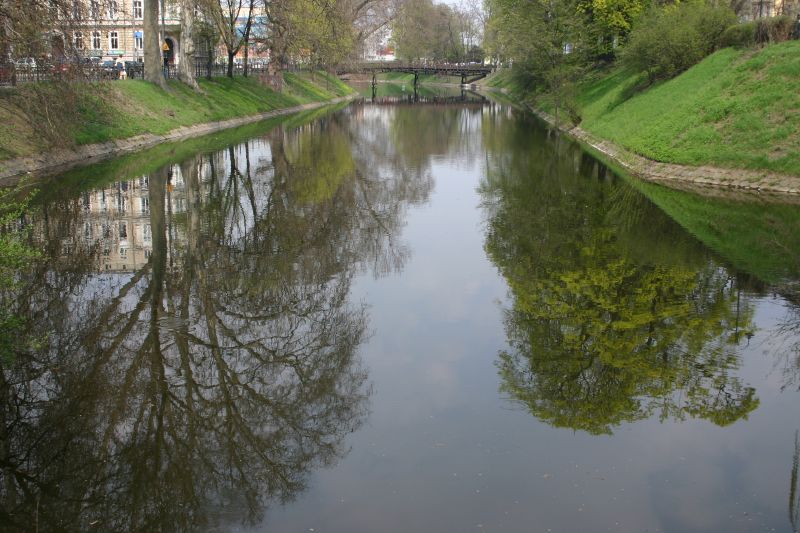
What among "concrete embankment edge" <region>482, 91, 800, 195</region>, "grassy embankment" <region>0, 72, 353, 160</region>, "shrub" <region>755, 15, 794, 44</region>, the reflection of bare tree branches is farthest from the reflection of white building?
"shrub" <region>755, 15, 794, 44</region>

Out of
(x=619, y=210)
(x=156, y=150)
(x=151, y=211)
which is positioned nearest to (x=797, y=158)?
(x=619, y=210)

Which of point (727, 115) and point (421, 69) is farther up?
point (421, 69)

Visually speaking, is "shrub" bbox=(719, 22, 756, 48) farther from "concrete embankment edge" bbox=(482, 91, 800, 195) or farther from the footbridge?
the footbridge

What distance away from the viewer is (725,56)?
3556cm

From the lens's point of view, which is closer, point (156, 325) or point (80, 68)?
point (156, 325)

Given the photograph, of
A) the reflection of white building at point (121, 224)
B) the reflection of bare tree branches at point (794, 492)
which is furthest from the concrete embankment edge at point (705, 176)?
the reflection of bare tree branches at point (794, 492)

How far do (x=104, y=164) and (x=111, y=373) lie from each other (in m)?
22.3

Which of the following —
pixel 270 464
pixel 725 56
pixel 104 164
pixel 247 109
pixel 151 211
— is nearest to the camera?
pixel 270 464

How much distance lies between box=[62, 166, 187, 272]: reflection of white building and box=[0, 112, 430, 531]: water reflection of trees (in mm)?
179

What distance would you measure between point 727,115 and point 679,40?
11541 mm

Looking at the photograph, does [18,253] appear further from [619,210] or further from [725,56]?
[725,56]

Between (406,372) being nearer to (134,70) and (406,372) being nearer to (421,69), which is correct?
(134,70)

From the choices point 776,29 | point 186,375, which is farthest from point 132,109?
point 186,375

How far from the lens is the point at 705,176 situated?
88.5ft
